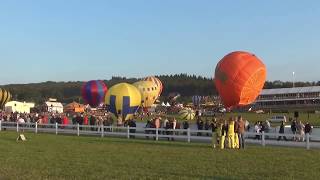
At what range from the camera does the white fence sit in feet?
91.7

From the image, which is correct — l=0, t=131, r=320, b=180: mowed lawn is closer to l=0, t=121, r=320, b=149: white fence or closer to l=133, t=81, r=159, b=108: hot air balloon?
l=0, t=121, r=320, b=149: white fence

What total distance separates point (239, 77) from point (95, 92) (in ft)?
91.1

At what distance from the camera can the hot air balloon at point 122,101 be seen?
45688 millimetres

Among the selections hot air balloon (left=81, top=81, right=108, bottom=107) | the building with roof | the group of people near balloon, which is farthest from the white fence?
the building with roof

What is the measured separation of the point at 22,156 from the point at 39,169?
4.41 meters

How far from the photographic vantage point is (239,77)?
39.9 meters

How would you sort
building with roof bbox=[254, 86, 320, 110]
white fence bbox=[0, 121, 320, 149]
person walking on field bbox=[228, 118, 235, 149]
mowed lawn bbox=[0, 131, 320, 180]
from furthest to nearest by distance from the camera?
building with roof bbox=[254, 86, 320, 110] → white fence bbox=[0, 121, 320, 149] → person walking on field bbox=[228, 118, 235, 149] → mowed lawn bbox=[0, 131, 320, 180]

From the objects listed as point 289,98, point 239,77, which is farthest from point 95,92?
point 289,98

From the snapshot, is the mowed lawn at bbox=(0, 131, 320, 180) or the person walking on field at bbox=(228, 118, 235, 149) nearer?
the mowed lawn at bbox=(0, 131, 320, 180)

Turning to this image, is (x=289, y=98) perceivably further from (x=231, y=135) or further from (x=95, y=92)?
(x=231, y=135)

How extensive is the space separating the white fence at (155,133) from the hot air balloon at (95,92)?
61.8ft

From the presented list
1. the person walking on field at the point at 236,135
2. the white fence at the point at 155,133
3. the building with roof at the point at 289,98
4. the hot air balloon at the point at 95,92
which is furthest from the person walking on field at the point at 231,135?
the building with roof at the point at 289,98

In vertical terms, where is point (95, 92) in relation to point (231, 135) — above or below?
above

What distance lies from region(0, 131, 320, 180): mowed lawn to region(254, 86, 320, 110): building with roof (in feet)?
401
